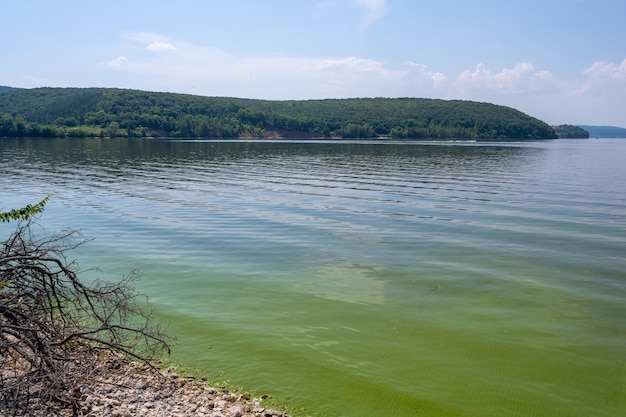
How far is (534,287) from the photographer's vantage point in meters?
14.1

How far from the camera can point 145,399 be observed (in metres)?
7.52

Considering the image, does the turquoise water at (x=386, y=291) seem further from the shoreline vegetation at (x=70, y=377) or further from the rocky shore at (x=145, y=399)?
the shoreline vegetation at (x=70, y=377)

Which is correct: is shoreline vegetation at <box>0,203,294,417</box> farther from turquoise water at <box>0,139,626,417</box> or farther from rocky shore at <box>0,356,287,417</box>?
turquoise water at <box>0,139,626,417</box>

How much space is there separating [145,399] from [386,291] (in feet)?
25.4

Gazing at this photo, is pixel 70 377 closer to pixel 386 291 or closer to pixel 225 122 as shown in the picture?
pixel 386 291

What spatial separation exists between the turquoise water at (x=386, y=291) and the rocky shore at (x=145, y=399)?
0.76 m

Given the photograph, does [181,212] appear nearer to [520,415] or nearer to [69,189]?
[69,189]

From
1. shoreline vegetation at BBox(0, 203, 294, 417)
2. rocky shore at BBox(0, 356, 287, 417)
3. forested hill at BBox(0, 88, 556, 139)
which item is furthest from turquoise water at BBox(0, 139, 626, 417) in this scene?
forested hill at BBox(0, 88, 556, 139)

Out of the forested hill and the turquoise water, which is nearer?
the turquoise water

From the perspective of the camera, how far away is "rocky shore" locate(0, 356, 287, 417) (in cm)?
692

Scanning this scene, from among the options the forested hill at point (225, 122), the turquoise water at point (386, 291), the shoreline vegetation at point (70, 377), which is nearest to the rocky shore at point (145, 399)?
the shoreline vegetation at point (70, 377)

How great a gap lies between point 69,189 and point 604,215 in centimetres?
3317

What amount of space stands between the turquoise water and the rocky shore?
0.76 metres

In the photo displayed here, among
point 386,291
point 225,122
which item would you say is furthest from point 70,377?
point 225,122
